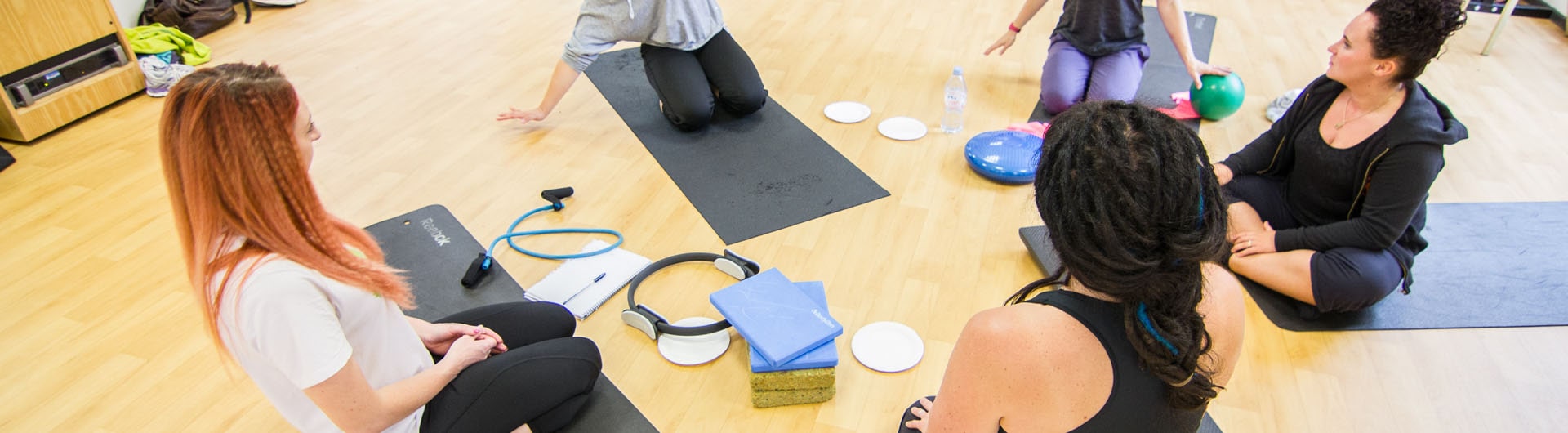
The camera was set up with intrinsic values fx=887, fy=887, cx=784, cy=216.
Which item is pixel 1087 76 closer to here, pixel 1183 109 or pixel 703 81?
pixel 1183 109

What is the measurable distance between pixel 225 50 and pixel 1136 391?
3946 millimetres

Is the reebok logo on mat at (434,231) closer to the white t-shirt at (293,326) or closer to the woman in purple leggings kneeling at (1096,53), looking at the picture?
the white t-shirt at (293,326)

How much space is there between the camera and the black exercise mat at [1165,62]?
127 inches

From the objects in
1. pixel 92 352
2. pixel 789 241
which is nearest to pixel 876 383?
pixel 789 241

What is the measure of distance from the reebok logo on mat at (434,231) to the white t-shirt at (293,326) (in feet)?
3.57

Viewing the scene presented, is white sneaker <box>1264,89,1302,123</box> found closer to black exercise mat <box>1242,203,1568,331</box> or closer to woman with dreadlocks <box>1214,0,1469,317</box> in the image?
black exercise mat <box>1242,203,1568,331</box>

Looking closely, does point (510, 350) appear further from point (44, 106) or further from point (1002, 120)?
point (44, 106)

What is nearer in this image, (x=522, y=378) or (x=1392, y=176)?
(x=522, y=378)

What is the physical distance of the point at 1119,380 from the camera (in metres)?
1.10

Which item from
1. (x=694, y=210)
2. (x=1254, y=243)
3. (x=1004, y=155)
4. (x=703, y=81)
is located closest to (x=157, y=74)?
(x=703, y=81)

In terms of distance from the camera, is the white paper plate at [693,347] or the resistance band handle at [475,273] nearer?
the white paper plate at [693,347]

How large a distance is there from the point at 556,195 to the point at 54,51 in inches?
77.6

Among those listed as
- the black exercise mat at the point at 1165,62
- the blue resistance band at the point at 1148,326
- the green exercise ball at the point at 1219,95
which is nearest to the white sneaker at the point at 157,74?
the black exercise mat at the point at 1165,62

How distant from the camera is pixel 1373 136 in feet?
6.40
